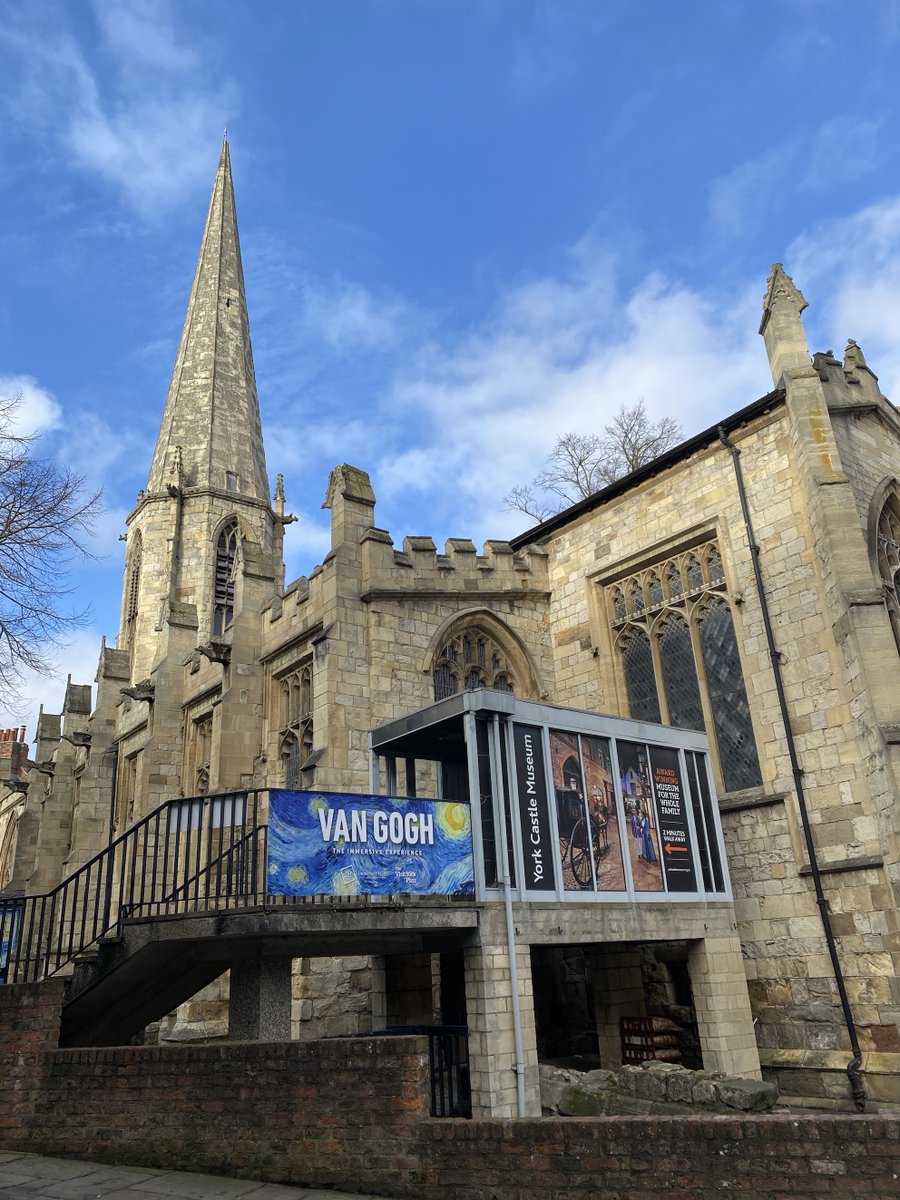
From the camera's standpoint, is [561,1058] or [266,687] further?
[266,687]

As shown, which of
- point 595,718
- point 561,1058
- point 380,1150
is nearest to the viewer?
point 380,1150

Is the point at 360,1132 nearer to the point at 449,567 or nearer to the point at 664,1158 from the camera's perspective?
the point at 664,1158

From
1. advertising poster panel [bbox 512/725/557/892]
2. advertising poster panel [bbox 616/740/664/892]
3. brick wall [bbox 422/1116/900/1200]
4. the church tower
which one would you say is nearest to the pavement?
brick wall [bbox 422/1116/900/1200]

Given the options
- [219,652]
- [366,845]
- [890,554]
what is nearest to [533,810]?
[366,845]

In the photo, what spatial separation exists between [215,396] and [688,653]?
30.3 meters

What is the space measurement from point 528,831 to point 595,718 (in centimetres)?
195

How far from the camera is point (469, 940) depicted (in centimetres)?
975

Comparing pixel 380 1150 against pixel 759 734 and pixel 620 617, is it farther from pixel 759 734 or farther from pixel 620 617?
pixel 620 617

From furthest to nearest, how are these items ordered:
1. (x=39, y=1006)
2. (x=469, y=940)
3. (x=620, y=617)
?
(x=620, y=617) → (x=469, y=940) → (x=39, y=1006)

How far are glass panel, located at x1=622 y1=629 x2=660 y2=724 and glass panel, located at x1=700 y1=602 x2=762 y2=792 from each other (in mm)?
1182

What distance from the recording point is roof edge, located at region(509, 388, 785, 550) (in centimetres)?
1448

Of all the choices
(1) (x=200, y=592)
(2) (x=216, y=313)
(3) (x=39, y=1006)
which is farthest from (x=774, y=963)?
(2) (x=216, y=313)

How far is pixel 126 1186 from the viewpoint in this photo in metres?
7.38

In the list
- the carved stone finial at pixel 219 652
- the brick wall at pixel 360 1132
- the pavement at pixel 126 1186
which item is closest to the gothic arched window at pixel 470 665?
the carved stone finial at pixel 219 652
